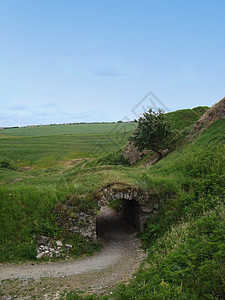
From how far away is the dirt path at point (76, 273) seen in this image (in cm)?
976

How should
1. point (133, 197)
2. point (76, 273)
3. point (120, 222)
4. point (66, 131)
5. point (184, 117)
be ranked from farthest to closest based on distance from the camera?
point (66, 131) < point (184, 117) < point (120, 222) < point (133, 197) < point (76, 273)

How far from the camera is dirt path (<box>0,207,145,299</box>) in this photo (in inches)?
384

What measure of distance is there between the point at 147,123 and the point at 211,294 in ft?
72.7

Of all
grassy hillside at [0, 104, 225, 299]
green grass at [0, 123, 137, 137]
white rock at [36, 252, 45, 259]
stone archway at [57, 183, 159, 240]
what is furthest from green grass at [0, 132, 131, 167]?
white rock at [36, 252, 45, 259]

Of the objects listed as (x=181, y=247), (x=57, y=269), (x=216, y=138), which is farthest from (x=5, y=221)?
(x=216, y=138)

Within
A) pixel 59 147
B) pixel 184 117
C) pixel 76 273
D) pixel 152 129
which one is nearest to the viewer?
pixel 76 273

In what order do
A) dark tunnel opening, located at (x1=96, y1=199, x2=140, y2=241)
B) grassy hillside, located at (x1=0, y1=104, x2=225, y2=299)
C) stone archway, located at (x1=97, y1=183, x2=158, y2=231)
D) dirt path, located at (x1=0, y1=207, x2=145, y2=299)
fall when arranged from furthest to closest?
dark tunnel opening, located at (x1=96, y1=199, x2=140, y2=241) < stone archway, located at (x1=97, y1=183, x2=158, y2=231) < dirt path, located at (x1=0, y1=207, x2=145, y2=299) < grassy hillside, located at (x1=0, y1=104, x2=225, y2=299)

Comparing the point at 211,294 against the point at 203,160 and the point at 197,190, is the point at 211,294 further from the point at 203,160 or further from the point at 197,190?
the point at 203,160

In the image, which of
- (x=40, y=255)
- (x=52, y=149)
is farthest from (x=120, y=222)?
(x=52, y=149)

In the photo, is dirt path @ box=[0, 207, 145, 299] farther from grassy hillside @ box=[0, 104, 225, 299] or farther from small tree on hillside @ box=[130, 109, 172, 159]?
small tree on hillside @ box=[130, 109, 172, 159]

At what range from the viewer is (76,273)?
11352mm

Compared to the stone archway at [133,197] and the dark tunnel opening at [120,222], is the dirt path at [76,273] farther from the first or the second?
the stone archway at [133,197]

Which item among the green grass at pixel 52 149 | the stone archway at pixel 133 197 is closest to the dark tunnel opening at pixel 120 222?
the stone archway at pixel 133 197

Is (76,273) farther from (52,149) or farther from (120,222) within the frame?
(52,149)
